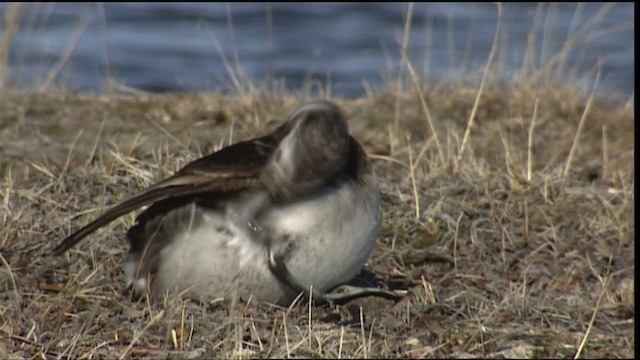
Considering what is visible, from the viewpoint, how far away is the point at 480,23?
19.0 m

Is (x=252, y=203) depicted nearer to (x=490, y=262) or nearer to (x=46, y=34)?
(x=490, y=262)

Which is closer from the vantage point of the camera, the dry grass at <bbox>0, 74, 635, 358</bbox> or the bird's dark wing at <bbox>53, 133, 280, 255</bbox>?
the dry grass at <bbox>0, 74, 635, 358</bbox>

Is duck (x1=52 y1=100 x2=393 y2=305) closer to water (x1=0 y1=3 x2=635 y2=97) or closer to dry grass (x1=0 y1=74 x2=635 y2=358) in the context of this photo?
dry grass (x1=0 y1=74 x2=635 y2=358)

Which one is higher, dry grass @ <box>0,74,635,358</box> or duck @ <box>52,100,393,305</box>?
duck @ <box>52,100,393,305</box>

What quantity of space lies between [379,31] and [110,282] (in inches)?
544

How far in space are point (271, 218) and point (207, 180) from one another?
264mm

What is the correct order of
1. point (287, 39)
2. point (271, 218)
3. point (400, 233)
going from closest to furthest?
point (271, 218) < point (400, 233) < point (287, 39)

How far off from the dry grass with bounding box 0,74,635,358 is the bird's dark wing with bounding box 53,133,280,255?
1.06 feet

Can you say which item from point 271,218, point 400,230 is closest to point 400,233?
point 400,230

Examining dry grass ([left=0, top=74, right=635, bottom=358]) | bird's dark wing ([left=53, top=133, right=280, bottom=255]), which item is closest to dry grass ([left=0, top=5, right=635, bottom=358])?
dry grass ([left=0, top=74, right=635, bottom=358])

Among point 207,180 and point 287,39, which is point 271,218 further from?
point 287,39

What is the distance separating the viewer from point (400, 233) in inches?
217

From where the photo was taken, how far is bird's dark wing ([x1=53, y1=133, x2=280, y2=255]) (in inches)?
175

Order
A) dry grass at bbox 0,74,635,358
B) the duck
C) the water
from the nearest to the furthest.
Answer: dry grass at bbox 0,74,635,358 < the duck < the water
